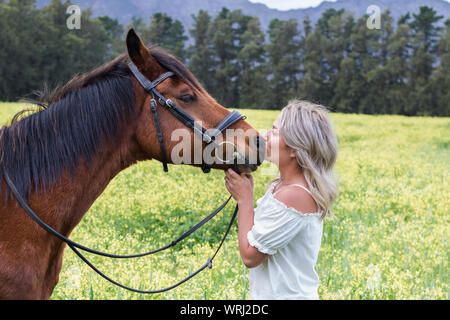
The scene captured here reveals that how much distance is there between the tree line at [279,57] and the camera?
151 feet

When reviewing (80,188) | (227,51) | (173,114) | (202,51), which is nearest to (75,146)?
(80,188)

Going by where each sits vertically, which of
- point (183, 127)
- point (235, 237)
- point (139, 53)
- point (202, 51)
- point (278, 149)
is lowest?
point (235, 237)

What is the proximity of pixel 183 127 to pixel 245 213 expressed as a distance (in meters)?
0.65

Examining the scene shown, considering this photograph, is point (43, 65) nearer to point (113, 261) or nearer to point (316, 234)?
point (113, 261)

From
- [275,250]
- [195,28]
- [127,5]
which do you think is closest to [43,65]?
[195,28]

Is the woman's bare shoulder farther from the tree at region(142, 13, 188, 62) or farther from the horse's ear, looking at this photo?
the tree at region(142, 13, 188, 62)

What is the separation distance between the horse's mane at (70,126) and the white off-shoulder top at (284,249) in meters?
0.98

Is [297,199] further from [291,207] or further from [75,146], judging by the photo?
[75,146]

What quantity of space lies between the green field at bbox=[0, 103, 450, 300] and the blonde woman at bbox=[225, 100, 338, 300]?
0.85 metres

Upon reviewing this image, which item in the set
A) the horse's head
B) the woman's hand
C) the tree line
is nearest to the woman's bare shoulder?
the woman's hand

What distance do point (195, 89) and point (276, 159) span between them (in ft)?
2.21

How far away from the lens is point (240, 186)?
2477 millimetres

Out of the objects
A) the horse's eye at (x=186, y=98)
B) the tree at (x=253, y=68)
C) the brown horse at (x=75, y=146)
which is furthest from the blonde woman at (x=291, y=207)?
the tree at (x=253, y=68)

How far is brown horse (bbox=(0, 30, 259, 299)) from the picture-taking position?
2.29 metres
